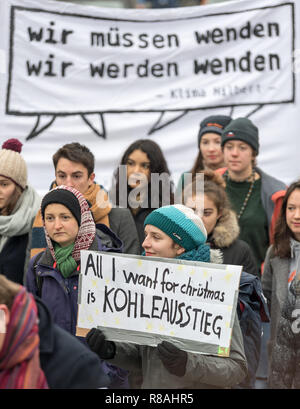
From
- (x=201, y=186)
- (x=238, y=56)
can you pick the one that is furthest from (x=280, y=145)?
(x=201, y=186)

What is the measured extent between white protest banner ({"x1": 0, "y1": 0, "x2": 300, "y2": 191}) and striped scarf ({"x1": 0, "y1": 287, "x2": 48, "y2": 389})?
3.84m

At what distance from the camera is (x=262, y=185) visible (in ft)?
17.8

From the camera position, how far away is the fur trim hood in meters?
4.42

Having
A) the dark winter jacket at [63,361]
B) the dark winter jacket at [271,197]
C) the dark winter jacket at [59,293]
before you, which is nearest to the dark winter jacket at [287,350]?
the dark winter jacket at [271,197]

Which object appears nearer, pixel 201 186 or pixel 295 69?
pixel 201 186

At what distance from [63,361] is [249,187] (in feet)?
10.1

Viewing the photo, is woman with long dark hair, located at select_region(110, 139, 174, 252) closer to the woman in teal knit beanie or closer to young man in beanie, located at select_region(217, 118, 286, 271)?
young man in beanie, located at select_region(217, 118, 286, 271)

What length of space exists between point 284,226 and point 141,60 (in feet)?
7.83

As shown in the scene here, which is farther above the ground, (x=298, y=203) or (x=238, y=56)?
(x=238, y=56)

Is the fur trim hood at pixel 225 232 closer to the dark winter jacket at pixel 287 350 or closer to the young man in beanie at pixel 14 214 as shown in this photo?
→ the dark winter jacket at pixel 287 350

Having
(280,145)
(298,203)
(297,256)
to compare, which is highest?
(280,145)

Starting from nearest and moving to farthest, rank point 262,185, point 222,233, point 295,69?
point 222,233, point 262,185, point 295,69

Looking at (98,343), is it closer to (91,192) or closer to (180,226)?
(180,226)

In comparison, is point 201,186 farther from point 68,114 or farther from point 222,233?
point 68,114
